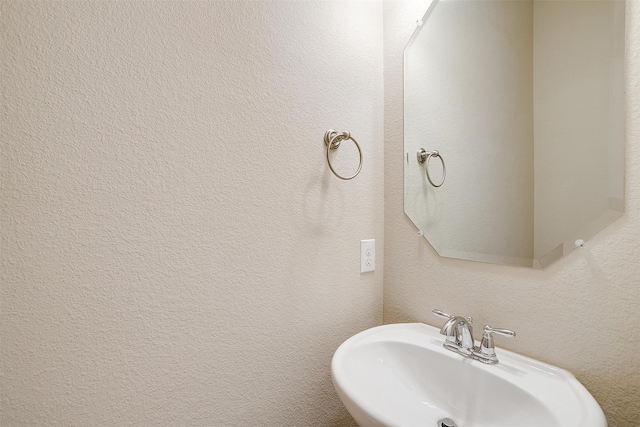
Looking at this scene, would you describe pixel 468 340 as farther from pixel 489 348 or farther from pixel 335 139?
pixel 335 139

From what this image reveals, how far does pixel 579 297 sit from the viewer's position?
0.74 metres

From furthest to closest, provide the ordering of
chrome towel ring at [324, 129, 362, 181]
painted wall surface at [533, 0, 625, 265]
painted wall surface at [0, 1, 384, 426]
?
chrome towel ring at [324, 129, 362, 181] < painted wall surface at [533, 0, 625, 265] < painted wall surface at [0, 1, 384, 426]

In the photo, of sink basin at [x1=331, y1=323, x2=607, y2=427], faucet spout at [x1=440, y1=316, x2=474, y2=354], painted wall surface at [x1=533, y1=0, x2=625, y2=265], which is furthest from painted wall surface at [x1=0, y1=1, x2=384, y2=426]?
painted wall surface at [x1=533, y1=0, x2=625, y2=265]

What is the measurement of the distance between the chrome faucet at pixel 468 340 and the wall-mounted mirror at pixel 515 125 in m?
0.21

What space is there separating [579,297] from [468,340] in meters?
0.28

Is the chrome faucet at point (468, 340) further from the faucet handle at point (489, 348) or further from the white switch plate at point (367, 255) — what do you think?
the white switch plate at point (367, 255)

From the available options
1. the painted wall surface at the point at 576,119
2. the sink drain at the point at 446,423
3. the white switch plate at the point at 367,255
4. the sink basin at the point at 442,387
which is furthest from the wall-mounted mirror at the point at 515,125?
the sink drain at the point at 446,423

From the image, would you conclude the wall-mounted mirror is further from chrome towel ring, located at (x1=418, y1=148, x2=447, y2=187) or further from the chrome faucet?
the chrome faucet

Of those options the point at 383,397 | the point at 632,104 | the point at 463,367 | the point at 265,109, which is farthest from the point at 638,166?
the point at 265,109

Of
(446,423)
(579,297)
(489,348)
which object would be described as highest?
(579,297)

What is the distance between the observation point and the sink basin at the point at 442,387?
64 centimetres

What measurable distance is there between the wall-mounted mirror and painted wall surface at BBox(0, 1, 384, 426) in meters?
0.26

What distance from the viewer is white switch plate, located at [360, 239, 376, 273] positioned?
3.67ft

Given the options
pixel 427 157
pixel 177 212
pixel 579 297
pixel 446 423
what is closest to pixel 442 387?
pixel 446 423
